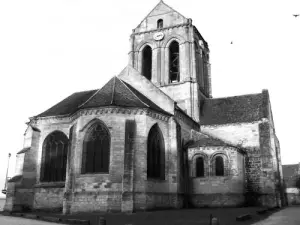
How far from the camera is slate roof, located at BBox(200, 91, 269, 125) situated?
30.8 metres

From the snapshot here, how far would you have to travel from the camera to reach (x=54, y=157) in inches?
995

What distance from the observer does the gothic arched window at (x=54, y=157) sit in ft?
80.8

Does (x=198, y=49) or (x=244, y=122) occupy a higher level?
(x=198, y=49)

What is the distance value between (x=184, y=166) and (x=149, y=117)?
6.10 m

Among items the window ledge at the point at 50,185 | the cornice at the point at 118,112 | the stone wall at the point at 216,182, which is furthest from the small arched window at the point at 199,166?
the window ledge at the point at 50,185

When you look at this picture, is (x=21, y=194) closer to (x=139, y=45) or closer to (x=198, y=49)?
(x=139, y=45)

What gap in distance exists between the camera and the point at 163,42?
114 ft

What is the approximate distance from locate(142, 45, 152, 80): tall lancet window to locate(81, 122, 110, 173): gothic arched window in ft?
49.6

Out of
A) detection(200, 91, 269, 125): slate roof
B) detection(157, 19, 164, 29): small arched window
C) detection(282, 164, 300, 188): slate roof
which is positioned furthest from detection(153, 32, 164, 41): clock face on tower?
detection(282, 164, 300, 188): slate roof

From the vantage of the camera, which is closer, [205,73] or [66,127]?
[66,127]

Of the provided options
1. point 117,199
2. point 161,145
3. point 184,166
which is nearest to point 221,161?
point 184,166

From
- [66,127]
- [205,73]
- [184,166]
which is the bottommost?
[184,166]

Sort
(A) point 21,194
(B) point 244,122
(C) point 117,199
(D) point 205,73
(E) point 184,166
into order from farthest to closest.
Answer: (D) point 205,73
(B) point 244,122
(E) point 184,166
(A) point 21,194
(C) point 117,199

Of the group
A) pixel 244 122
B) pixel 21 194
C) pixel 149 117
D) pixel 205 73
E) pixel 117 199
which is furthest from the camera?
pixel 205 73
